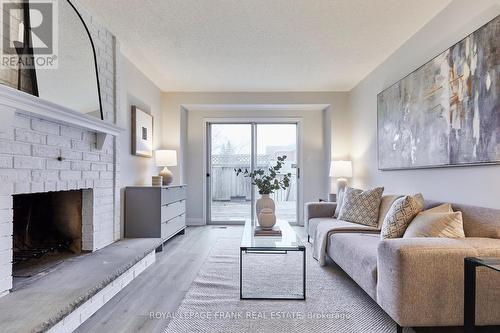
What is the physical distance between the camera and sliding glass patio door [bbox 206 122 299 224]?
5.99 metres

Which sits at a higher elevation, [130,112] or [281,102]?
[281,102]

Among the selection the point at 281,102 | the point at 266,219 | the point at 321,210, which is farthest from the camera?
the point at 281,102

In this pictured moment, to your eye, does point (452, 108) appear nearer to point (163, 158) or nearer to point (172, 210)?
point (172, 210)

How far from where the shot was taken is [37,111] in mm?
1990

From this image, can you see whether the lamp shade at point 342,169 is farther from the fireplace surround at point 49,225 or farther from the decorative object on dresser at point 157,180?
the fireplace surround at point 49,225

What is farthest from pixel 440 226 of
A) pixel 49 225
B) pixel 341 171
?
pixel 49 225

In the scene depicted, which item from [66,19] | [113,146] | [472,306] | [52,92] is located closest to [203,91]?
[113,146]

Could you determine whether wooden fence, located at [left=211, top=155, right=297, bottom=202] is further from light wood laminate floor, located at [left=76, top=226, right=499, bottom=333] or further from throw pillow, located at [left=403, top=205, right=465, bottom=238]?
throw pillow, located at [left=403, top=205, right=465, bottom=238]

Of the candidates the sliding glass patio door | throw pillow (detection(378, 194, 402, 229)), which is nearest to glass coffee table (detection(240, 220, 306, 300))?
throw pillow (detection(378, 194, 402, 229))

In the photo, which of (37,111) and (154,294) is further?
(154,294)

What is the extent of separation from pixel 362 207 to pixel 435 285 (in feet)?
5.67

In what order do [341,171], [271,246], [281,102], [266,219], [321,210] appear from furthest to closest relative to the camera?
[281,102]
[341,171]
[321,210]
[266,219]
[271,246]

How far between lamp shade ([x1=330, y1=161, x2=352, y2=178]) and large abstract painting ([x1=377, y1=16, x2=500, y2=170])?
4.02ft

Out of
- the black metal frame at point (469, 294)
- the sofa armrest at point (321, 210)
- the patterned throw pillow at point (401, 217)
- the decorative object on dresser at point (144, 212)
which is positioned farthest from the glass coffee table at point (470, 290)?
the decorative object on dresser at point (144, 212)
